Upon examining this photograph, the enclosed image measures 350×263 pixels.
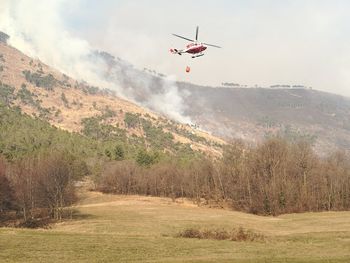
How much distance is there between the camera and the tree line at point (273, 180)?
427ft

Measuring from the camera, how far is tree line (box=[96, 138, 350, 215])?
13000cm

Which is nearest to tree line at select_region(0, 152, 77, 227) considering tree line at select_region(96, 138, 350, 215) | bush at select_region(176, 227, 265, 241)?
bush at select_region(176, 227, 265, 241)

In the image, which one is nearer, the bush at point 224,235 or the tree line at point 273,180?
the bush at point 224,235

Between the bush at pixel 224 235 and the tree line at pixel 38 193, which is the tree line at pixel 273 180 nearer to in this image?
the tree line at pixel 38 193

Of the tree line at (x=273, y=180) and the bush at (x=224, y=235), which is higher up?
the tree line at (x=273, y=180)

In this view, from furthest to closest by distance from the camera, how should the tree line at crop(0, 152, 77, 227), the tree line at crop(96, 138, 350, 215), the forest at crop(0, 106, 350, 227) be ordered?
the tree line at crop(96, 138, 350, 215) < the forest at crop(0, 106, 350, 227) < the tree line at crop(0, 152, 77, 227)

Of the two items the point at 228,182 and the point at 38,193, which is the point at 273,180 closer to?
the point at 228,182

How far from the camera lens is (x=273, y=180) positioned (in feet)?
438

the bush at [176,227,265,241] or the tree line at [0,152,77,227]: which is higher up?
the tree line at [0,152,77,227]

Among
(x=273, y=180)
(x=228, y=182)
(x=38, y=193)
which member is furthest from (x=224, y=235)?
(x=228, y=182)

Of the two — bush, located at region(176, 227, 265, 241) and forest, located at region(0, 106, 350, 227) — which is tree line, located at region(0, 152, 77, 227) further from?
bush, located at region(176, 227, 265, 241)

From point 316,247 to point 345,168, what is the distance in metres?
99.5

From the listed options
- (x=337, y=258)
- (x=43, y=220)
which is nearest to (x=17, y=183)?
(x=43, y=220)

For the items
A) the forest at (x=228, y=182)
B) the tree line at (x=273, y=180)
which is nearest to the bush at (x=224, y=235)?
the forest at (x=228, y=182)
